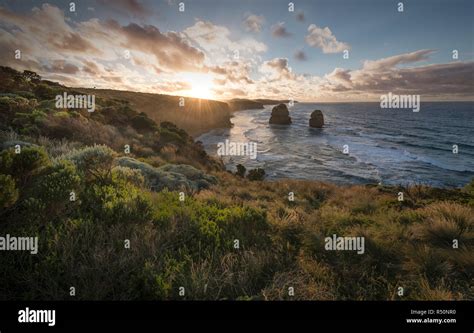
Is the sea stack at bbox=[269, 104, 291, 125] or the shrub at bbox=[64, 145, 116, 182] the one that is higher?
the sea stack at bbox=[269, 104, 291, 125]

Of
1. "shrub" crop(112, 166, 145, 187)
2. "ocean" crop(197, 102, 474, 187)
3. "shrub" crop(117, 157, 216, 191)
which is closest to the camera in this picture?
"shrub" crop(112, 166, 145, 187)

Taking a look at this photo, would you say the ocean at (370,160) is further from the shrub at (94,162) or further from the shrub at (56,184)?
the shrub at (56,184)

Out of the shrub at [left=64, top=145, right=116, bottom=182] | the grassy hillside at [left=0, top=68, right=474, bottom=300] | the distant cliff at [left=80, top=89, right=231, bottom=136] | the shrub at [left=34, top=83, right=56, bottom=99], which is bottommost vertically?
the grassy hillside at [left=0, top=68, right=474, bottom=300]

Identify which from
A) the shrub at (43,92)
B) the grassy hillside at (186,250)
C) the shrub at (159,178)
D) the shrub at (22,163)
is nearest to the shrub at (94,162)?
the grassy hillside at (186,250)

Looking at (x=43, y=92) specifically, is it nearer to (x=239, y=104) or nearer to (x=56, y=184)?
(x=56, y=184)

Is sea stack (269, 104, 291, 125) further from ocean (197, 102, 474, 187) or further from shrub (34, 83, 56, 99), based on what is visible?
shrub (34, 83, 56, 99)

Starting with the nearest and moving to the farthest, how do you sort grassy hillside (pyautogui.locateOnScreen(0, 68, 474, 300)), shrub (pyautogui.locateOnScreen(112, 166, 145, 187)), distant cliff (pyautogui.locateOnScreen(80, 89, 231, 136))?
grassy hillside (pyautogui.locateOnScreen(0, 68, 474, 300)) → shrub (pyautogui.locateOnScreen(112, 166, 145, 187)) → distant cliff (pyautogui.locateOnScreen(80, 89, 231, 136))

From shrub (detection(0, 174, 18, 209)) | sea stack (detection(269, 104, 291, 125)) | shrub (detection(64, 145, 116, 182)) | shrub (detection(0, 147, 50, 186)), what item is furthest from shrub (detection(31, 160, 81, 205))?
sea stack (detection(269, 104, 291, 125))

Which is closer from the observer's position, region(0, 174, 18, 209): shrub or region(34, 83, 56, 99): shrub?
region(0, 174, 18, 209): shrub

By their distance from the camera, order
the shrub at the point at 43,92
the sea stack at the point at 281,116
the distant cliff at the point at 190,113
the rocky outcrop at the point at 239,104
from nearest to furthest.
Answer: the shrub at the point at 43,92, the distant cliff at the point at 190,113, the sea stack at the point at 281,116, the rocky outcrop at the point at 239,104

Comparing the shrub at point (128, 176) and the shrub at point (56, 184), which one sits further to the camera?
the shrub at point (128, 176)

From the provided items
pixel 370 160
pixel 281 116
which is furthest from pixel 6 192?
pixel 281 116

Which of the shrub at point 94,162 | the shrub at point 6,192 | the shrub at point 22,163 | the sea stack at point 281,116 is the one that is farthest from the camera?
the sea stack at point 281,116

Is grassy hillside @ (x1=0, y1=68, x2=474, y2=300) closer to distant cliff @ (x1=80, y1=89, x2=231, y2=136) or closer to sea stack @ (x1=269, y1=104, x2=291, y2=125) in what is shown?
distant cliff @ (x1=80, y1=89, x2=231, y2=136)
